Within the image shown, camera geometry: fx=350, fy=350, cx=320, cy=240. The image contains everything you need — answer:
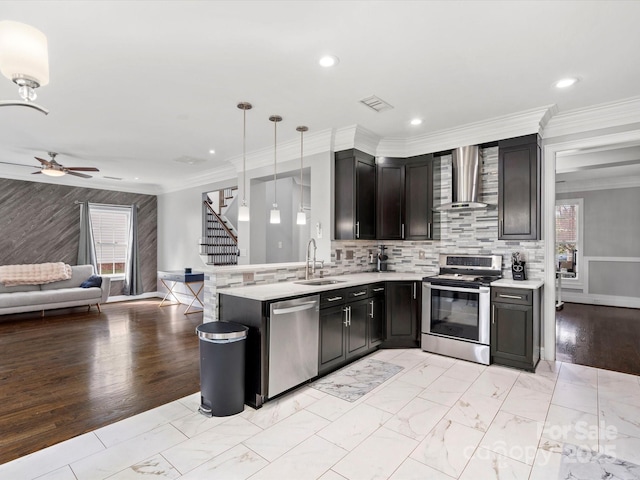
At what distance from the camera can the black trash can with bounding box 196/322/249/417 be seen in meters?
2.68

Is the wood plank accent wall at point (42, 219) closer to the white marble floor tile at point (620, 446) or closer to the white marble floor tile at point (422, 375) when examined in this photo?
the white marble floor tile at point (422, 375)

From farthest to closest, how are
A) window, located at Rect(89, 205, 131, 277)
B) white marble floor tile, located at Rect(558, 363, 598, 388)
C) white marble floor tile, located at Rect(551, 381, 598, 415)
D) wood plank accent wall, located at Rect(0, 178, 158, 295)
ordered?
window, located at Rect(89, 205, 131, 277)
wood plank accent wall, located at Rect(0, 178, 158, 295)
white marble floor tile, located at Rect(558, 363, 598, 388)
white marble floor tile, located at Rect(551, 381, 598, 415)

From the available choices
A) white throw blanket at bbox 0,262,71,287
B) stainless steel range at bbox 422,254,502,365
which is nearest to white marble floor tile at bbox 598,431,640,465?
stainless steel range at bbox 422,254,502,365

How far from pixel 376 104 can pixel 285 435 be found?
3.07m

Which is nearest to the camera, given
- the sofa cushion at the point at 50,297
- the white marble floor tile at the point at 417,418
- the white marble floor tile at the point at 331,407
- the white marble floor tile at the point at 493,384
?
the white marble floor tile at the point at 417,418

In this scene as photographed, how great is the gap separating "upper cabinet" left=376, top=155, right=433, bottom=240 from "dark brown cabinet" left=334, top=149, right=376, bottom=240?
16 cm

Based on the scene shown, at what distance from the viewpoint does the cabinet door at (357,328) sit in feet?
12.2

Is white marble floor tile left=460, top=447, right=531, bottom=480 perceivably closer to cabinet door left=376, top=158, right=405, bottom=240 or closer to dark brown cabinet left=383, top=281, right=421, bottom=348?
dark brown cabinet left=383, top=281, right=421, bottom=348

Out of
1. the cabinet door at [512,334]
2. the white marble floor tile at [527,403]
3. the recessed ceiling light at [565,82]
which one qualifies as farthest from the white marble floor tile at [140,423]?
the recessed ceiling light at [565,82]

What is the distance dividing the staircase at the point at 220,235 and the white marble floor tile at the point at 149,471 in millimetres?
5354

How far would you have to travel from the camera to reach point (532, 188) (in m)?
3.82

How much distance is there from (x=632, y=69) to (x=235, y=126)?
383cm

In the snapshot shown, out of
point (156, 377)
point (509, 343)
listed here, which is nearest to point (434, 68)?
point (509, 343)

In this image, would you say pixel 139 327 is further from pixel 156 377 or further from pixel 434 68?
pixel 434 68
